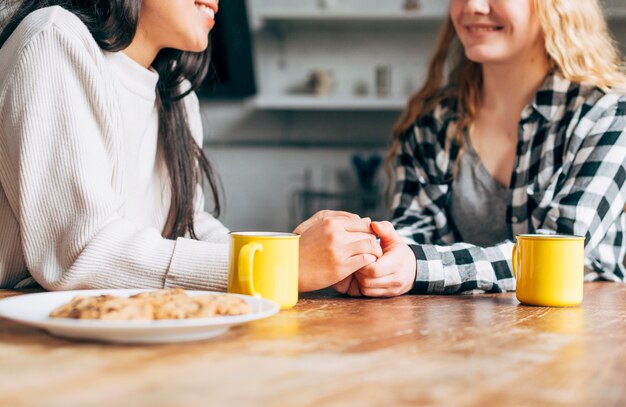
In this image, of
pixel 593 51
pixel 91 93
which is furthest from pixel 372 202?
pixel 91 93

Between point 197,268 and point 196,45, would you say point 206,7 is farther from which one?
point 197,268

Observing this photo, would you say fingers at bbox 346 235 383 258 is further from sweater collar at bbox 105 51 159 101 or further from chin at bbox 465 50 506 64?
chin at bbox 465 50 506 64

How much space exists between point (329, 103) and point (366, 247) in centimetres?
227

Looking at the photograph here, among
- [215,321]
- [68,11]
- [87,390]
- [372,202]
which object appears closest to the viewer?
[87,390]

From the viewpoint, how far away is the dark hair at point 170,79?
1229mm

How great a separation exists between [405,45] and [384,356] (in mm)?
2937

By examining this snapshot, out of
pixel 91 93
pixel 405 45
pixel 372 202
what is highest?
pixel 405 45

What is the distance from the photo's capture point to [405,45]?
3.47 meters

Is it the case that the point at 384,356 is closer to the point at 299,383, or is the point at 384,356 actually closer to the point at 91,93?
the point at 299,383

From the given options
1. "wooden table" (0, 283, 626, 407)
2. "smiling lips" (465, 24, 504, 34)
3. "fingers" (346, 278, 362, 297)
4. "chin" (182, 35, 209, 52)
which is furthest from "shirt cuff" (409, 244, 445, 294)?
"smiling lips" (465, 24, 504, 34)

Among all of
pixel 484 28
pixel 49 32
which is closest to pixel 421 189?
pixel 484 28

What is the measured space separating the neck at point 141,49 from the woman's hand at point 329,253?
0.53 meters

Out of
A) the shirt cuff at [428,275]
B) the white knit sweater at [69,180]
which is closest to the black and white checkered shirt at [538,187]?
the shirt cuff at [428,275]

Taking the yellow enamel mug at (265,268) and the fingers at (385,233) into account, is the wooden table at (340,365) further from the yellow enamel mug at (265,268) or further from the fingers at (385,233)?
the fingers at (385,233)
